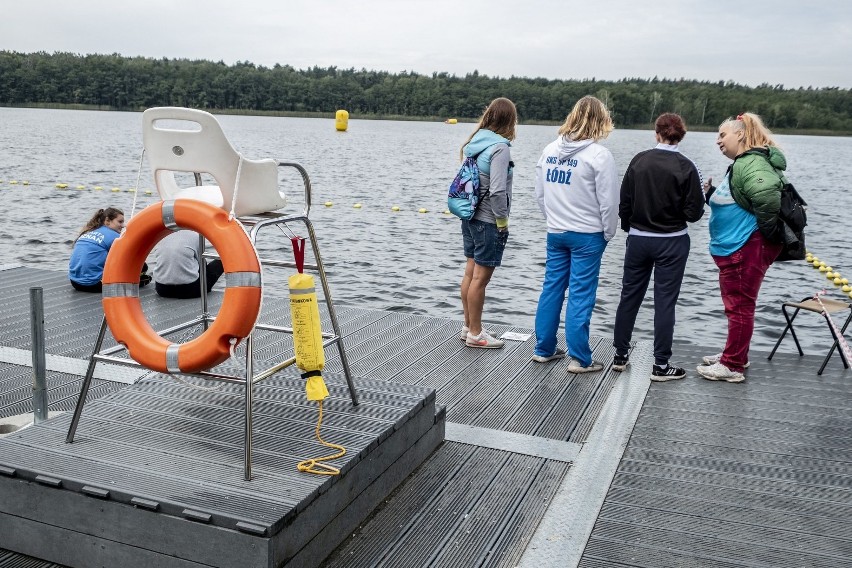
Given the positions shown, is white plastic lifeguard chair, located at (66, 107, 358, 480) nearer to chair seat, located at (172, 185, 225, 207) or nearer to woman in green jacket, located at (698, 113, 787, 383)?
chair seat, located at (172, 185, 225, 207)

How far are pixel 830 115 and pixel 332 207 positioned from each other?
291 feet

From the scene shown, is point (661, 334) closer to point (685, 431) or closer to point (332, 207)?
point (685, 431)

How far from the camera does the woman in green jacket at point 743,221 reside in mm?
4637

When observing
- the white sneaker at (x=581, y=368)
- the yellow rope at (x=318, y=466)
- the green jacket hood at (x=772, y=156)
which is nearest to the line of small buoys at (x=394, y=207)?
the white sneaker at (x=581, y=368)

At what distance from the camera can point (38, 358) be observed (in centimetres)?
342

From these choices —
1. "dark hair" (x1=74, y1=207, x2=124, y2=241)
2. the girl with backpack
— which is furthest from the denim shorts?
"dark hair" (x1=74, y1=207, x2=124, y2=241)

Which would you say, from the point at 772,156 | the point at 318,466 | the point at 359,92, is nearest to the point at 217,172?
the point at 318,466

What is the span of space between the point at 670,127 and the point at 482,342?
6.11 feet

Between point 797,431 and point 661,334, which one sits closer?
point 797,431

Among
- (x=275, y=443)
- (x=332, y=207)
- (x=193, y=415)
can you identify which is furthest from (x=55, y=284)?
(x=332, y=207)

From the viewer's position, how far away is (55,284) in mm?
6969

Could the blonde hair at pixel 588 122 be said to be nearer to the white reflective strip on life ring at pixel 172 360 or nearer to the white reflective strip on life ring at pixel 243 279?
the white reflective strip on life ring at pixel 243 279

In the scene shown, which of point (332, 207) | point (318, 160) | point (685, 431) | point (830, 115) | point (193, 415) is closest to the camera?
point (193, 415)

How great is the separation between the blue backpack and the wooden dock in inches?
40.4
